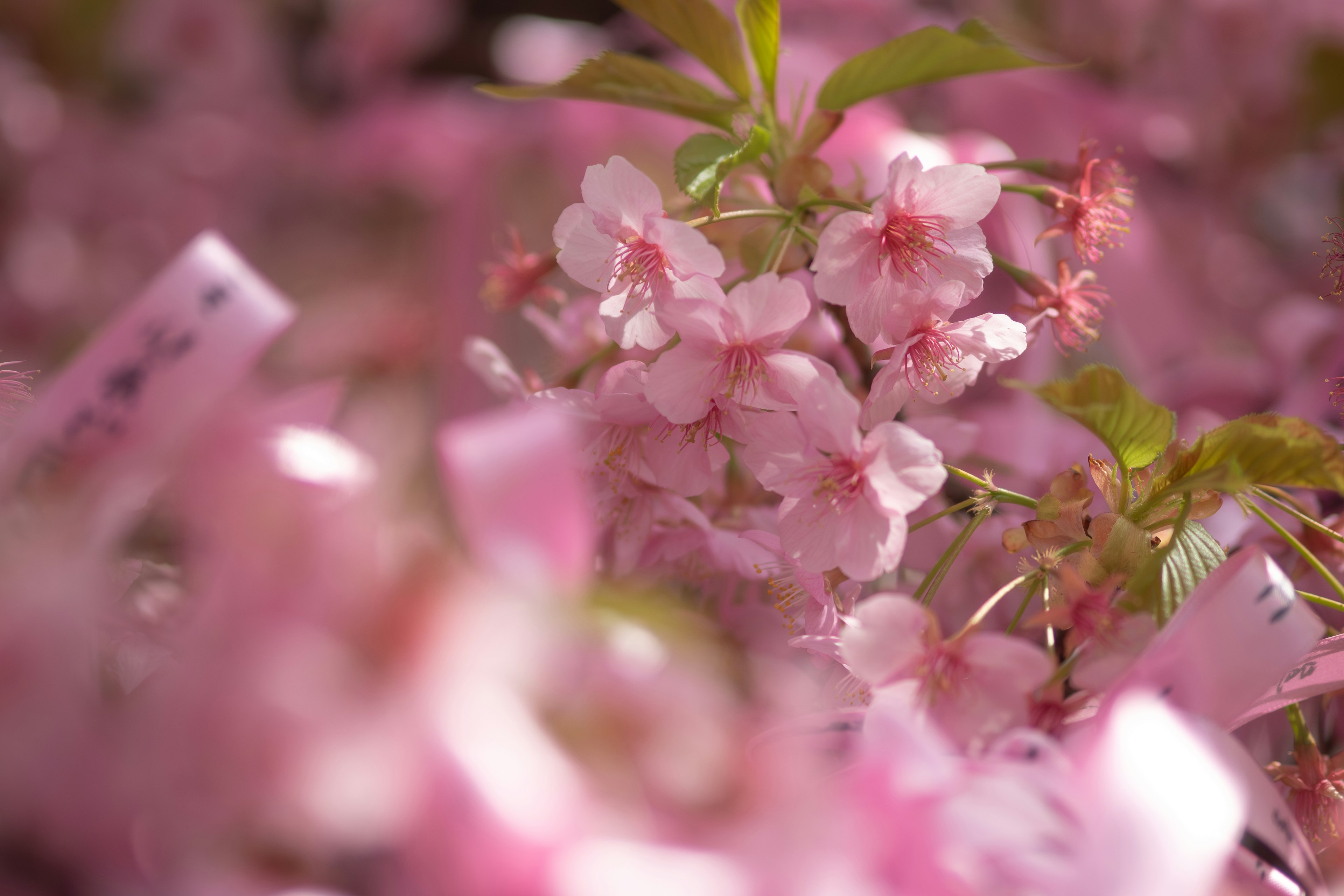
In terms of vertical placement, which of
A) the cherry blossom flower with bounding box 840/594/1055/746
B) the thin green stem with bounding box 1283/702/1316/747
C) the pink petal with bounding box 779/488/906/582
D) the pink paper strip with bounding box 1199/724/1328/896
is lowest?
the thin green stem with bounding box 1283/702/1316/747

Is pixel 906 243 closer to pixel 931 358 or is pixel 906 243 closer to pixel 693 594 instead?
pixel 931 358

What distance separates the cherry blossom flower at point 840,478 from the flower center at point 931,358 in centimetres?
2

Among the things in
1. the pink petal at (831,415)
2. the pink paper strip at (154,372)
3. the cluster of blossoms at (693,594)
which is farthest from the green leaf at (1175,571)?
the pink paper strip at (154,372)

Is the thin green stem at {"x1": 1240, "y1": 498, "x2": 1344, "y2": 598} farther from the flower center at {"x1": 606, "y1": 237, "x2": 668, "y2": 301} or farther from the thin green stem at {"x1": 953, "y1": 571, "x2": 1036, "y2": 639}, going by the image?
the flower center at {"x1": 606, "y1": 237, "x2": 668, "y2": 301}

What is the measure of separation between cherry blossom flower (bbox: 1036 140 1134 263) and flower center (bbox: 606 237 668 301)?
0.17 metres

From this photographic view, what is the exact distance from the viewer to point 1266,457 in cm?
32

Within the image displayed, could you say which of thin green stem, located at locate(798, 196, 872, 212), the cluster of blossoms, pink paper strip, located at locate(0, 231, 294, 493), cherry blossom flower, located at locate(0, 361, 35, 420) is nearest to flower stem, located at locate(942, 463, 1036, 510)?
the cluster of blossoms

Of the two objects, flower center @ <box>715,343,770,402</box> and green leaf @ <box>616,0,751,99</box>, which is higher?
green leaf @ <box>616,0,751,99</box>

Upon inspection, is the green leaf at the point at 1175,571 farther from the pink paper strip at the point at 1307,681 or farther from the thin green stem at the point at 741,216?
the thin green stem at the point at 741,216

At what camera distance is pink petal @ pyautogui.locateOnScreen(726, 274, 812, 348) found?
1.07 feet

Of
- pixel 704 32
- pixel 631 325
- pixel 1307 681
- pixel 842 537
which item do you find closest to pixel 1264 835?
pixel 1307 681

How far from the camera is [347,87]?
3.94ft

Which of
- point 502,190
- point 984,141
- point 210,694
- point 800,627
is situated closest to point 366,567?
point 210,694

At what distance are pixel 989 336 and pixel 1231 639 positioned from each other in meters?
0.13
